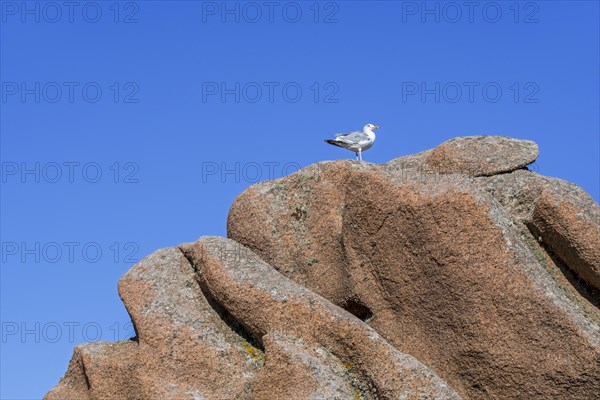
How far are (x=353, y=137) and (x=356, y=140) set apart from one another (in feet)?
0.36

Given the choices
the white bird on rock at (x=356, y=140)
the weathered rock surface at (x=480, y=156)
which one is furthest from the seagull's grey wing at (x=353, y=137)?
the weathered rock surface at (x=480, y=156)

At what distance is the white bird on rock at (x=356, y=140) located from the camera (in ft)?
71.8

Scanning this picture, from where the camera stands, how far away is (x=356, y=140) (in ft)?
71.9

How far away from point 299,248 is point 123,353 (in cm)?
438

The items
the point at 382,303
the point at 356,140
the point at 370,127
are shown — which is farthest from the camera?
the point at 370,127

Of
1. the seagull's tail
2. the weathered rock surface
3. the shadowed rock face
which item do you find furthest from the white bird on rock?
the shadowed rock face

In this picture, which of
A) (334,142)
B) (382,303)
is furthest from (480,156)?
(382,303)

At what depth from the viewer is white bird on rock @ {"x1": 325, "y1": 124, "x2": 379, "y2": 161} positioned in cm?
2190

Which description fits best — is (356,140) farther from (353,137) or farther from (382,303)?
(382,303)

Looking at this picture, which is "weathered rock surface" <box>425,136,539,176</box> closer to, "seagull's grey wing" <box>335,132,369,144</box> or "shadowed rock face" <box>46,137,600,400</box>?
"shadowed rock face" <box>46,137,600,400</box>

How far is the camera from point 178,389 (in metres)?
17.0

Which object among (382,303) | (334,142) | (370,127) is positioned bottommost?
(382,303)

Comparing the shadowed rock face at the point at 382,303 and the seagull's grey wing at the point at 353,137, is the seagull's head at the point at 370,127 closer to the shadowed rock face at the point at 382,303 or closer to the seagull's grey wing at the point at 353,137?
the seagull's grey wing at the point at 353,137

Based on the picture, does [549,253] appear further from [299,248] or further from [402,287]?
[299,248]
